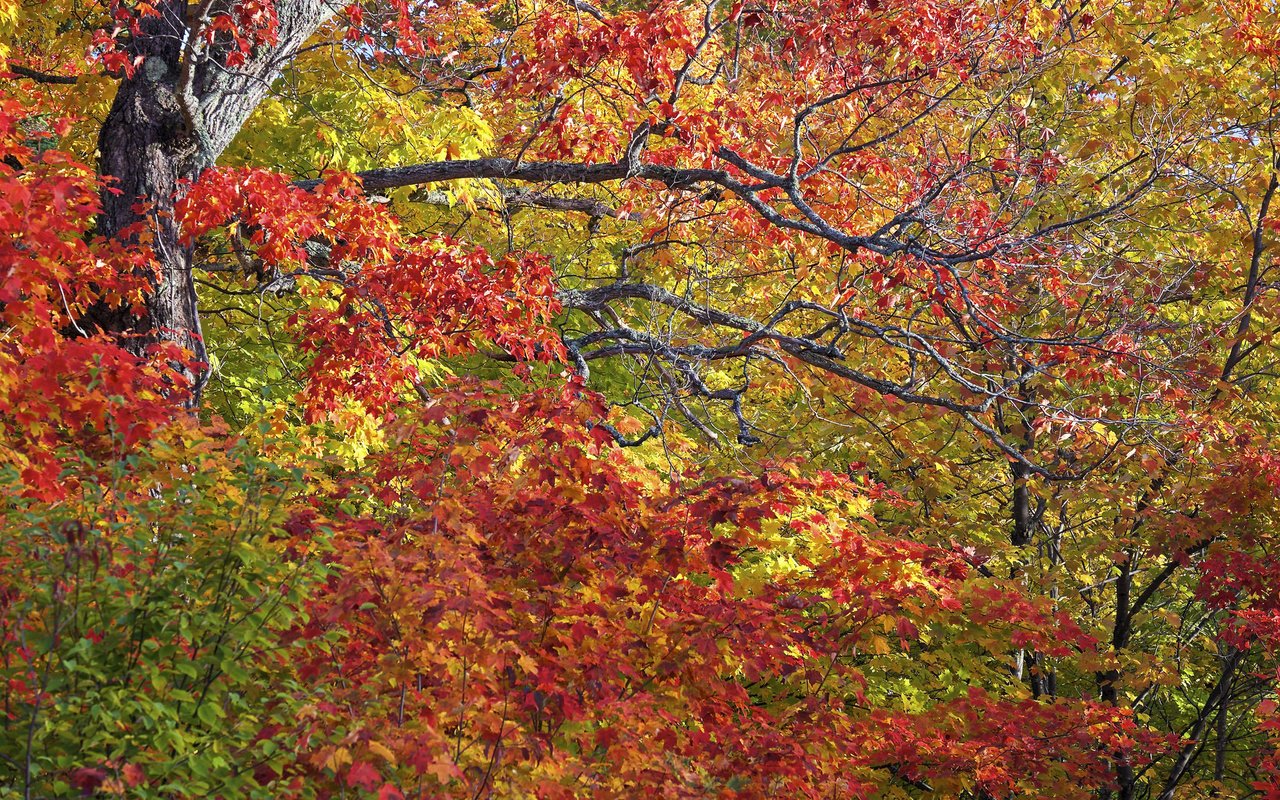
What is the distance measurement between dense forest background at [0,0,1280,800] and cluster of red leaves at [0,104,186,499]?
44mm

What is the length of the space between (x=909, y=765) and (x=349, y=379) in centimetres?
495

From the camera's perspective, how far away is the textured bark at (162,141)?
7387 mm

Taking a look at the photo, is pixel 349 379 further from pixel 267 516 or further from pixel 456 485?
pixel 267 516

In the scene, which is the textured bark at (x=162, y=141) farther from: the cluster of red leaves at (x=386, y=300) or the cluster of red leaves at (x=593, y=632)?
the cluster of red leaves at (x=593, y=632)

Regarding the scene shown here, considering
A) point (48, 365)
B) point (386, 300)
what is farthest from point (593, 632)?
point (386, 300)

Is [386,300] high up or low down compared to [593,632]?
up

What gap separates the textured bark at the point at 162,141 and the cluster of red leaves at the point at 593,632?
1850mm

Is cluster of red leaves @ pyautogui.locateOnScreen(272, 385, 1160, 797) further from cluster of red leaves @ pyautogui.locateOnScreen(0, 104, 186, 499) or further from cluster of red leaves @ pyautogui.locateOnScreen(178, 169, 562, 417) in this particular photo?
cluster of red leaves @ pyautogui.locateOnScreen(0, 104, 186, 499)

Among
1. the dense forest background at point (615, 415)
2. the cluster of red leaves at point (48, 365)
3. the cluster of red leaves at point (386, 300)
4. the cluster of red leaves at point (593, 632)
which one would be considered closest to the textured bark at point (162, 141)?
the dense forest background at point (615, 415)

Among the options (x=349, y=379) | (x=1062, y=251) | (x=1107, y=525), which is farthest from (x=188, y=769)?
(x=1107, y=525)

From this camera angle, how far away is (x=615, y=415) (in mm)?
6852

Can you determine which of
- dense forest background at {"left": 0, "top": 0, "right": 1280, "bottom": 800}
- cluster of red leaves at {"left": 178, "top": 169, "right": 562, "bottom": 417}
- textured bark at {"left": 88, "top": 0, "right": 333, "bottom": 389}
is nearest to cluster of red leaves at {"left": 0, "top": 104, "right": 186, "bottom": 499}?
dense forest background at {"left": 0, "top": 0, "right": 1280, "bottom": 800}

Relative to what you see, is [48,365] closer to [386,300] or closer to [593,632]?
[593,632]

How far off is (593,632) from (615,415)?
1.84 meters
